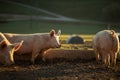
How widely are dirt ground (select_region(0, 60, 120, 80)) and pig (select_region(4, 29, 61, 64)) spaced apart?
60 cm

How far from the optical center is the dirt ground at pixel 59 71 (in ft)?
36.7

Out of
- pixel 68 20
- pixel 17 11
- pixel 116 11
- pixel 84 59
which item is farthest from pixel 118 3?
pixel 84 59

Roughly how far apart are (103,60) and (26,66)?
2869mm

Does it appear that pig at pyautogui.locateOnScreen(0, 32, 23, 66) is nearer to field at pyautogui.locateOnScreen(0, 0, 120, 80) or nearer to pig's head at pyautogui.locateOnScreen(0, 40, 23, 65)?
pig's head at pyautogui.locateOnScreen(0, 40, 23, 65)

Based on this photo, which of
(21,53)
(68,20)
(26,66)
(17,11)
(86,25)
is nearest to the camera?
(26,66)

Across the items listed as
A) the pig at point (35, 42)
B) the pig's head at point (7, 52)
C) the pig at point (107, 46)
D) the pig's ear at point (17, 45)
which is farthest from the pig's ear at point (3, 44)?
the pig at point (107, 46)

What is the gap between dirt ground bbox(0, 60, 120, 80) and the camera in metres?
11.2

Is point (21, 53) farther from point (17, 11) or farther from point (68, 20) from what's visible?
point (17, 11)

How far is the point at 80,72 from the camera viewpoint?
12117 millimetres

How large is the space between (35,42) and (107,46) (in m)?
3.12

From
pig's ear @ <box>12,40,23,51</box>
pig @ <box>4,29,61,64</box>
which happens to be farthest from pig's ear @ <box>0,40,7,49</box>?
pig @ <box>4,29,61,64</box>

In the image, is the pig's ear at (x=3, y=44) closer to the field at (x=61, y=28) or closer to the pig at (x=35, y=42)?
the field at (x=61, y=28)

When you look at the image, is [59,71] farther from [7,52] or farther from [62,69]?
[7,52]

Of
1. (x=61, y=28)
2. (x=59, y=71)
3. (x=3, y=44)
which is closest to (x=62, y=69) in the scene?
(x=59, y=71)
